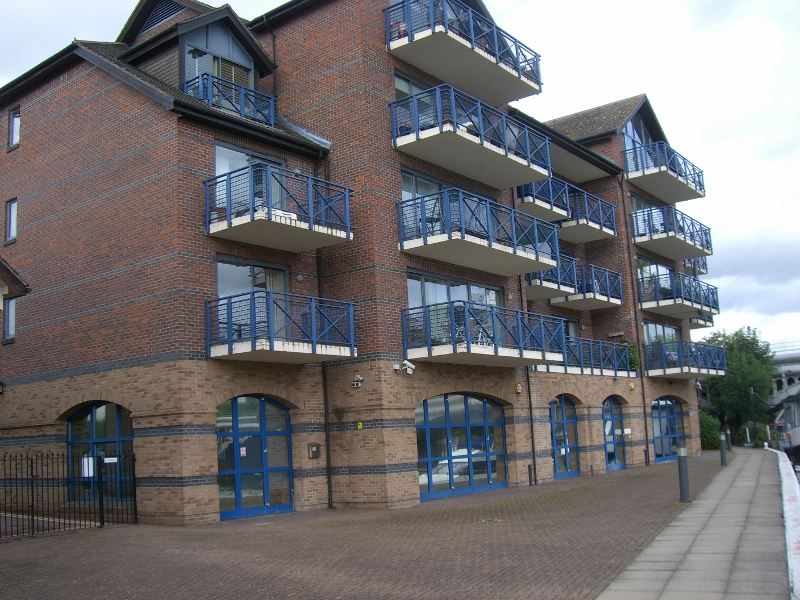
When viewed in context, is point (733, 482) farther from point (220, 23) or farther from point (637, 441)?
point (220, 23)

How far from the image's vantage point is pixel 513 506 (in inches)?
651

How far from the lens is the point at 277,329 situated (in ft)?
52.6

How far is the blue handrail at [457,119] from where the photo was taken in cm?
1877

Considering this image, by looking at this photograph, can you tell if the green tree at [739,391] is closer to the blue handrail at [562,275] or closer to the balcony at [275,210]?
the blue handrail at [562,275]

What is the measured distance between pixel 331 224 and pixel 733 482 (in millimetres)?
11633

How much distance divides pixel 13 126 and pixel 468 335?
12.6 metres

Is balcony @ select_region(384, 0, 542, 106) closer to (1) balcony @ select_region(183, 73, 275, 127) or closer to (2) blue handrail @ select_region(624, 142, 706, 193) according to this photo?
(1) balcony @ select_region(183, 73, 275, 127)

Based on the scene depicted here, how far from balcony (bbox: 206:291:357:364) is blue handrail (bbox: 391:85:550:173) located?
4.60m

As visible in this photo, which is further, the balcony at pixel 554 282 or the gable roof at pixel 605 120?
the gable roof at pixel 605 120

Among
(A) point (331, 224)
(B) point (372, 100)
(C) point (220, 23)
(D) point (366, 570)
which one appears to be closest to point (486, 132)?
(B) point (372, 100)

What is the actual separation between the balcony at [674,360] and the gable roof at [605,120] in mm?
8095

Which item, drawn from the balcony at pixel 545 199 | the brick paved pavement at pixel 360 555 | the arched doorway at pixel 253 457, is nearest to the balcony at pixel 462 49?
the balcony at pixel 545 199

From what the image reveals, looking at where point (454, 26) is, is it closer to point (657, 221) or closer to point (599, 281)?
point (599, 281)

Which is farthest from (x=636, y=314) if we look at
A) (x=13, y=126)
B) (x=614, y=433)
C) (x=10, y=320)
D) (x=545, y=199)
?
(x=13, y=126)
